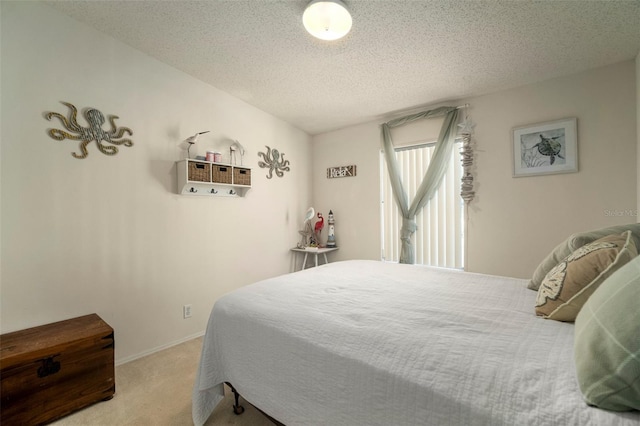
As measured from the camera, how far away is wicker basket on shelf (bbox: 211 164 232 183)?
8.91 feet

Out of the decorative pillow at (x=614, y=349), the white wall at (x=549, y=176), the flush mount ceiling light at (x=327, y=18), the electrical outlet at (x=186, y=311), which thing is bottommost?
the electrical outlet at (x=186, y=311)

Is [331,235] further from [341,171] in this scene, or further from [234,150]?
[234,150]

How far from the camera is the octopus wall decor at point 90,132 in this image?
197cm

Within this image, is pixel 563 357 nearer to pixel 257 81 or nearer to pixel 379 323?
pixel 379 323

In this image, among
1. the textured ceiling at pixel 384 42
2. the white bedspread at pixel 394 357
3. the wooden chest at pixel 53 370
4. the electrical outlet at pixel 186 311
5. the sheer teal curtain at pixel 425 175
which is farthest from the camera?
the sheer teal curtain at pixel 425 175

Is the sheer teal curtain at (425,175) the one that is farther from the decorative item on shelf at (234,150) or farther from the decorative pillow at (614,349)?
A: the decorative pillow at (614,349)

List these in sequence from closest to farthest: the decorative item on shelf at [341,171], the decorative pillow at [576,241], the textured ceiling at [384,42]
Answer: the decorative pillow at [576,241] < the textured ceiling at [384,42] < the decorative item on shelf at [341,171]

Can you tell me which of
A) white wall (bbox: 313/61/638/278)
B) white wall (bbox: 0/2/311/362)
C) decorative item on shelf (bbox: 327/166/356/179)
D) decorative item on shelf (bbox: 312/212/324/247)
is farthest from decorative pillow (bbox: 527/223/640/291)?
white wall (bbox: 0/2/311/362)

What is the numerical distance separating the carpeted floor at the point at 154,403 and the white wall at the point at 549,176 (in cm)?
257

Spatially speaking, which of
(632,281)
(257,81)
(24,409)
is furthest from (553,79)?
(24,409)

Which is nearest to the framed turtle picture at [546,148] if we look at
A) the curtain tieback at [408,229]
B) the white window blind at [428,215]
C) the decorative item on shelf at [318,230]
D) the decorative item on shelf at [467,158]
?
the decorative item on shelf at [467,158]

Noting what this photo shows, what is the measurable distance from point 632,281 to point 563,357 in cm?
30

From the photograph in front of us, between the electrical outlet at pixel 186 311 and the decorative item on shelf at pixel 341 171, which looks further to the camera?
the decorative item on shelf at pixel 341 171

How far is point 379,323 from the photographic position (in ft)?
3.87
